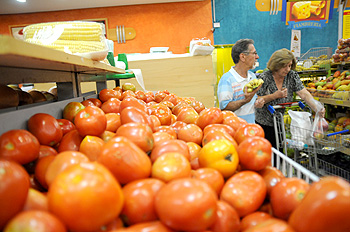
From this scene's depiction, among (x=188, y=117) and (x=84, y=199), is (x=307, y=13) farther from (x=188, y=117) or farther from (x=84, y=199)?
(x=84, y=199)

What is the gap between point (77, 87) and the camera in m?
1.86

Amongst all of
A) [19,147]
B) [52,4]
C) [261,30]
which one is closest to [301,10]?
[261,30]

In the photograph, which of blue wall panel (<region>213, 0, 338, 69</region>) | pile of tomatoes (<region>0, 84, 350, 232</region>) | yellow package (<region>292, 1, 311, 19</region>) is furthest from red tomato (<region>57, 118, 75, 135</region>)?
yellow package (<region>292, 1, 311, 19</region>)

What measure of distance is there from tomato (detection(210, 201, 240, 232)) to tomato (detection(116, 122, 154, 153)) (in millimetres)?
339

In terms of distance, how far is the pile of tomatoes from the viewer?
0.53m

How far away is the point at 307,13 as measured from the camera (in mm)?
7312

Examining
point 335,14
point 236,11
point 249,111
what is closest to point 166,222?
point 249,111

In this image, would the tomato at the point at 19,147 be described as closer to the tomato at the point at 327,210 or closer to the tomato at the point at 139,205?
the tomato at the point at 139,205

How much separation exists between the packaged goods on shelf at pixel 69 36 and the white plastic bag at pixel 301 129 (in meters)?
2.14

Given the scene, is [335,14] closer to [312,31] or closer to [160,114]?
[312,31]

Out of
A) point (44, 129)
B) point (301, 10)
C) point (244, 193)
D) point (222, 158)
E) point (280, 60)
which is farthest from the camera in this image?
point (301, 10)

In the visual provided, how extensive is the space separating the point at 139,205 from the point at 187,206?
0.48 feet

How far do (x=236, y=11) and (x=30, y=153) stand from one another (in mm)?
7984

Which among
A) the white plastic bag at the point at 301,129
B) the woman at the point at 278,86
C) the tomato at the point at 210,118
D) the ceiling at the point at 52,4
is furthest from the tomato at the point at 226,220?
the ceiling at the point at 52,4
